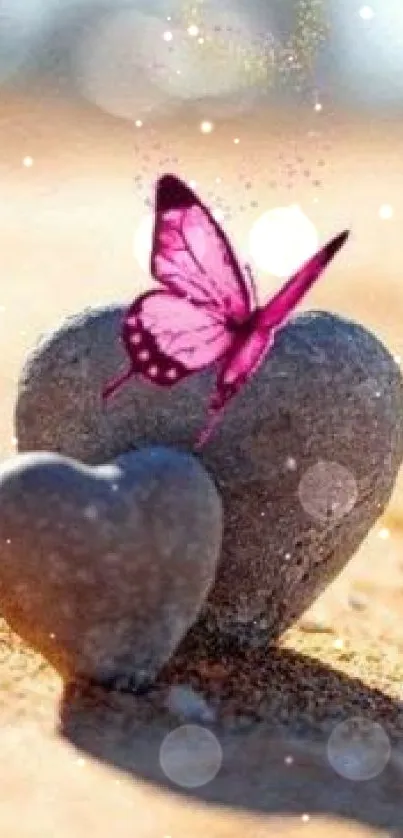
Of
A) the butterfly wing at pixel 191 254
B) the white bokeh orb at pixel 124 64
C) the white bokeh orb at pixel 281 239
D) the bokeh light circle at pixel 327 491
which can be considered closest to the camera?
the butterfly wing at pixel 191 254

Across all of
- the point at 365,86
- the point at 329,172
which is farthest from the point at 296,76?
the point at 329,172

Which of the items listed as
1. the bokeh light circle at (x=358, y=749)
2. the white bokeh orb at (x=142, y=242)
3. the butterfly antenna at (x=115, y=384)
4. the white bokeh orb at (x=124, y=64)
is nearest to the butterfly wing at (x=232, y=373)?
the butterfly antenna at (x=115, y=384)

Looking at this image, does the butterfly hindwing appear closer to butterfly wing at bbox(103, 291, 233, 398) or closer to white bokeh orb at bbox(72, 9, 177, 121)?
butterfly wing at bbox(103, 291, 233, 398)

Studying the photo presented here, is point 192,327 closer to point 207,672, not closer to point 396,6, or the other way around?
point 207,672

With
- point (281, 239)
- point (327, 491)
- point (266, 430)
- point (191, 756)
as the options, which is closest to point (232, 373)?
point (266, 430)

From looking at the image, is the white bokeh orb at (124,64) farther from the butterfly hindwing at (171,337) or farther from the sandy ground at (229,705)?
the butterfly hindwing at (171,337)
